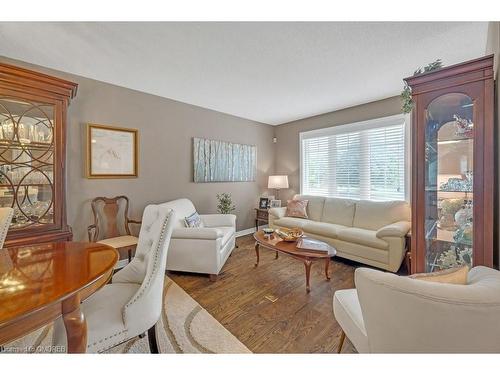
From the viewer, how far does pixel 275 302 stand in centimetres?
209

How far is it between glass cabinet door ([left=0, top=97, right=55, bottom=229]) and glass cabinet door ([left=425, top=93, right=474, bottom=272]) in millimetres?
3421

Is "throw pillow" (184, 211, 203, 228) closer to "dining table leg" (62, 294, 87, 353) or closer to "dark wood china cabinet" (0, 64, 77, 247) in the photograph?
"dark wood china cabinet" (0, 64, 77, 247)

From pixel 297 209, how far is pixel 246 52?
9.10ft

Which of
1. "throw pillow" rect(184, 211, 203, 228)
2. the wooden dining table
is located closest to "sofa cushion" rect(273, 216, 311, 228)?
"throw pillow" rect(184, 211, 203, 228)

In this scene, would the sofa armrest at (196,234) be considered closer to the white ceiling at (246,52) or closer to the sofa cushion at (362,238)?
the sofa cushion at (362,238)

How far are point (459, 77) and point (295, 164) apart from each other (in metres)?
3.22

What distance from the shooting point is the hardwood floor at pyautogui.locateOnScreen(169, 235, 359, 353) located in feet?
5.23

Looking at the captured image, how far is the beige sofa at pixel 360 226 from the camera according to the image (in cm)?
262

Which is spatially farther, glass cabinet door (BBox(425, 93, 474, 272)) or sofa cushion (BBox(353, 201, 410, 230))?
sofa cushion (BBox(353, 201, 410, 230))

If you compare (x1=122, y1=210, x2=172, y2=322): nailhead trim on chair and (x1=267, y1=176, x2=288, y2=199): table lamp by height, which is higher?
(x1=267, y1=176, x2=288, y2=199): table lamp

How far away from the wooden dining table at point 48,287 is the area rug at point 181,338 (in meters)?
0.61

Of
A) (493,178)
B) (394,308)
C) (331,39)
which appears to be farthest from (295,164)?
(394,308)

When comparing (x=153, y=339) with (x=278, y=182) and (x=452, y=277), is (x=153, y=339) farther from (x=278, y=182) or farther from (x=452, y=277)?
(x=278, y=182)

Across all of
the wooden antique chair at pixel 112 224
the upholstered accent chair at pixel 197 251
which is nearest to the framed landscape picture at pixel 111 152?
the wooden antique chair at pixel 112 224
